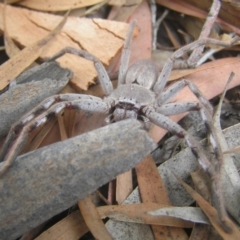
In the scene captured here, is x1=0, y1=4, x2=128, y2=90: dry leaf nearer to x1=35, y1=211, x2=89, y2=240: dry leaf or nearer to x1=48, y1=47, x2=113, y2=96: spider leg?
x1=48, y1=47, x2=113, y2=96: spider leg

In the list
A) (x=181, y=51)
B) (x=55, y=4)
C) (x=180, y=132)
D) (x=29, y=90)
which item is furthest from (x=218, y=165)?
(x=55, y=4)

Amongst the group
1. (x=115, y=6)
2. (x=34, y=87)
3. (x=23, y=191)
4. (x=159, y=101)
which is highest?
(x=115, y=6)

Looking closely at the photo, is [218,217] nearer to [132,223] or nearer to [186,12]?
[132,223]

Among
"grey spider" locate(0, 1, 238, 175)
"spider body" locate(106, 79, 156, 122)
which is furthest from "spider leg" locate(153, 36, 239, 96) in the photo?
"spider body" locate(106, 79, 156, 122)

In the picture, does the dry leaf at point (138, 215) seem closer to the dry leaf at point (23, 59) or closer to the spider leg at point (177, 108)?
the spider leg at point (177, 108)

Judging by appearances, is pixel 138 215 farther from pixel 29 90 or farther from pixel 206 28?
pixel 206 28

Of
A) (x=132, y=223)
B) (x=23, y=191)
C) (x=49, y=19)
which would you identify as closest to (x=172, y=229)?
(x=132, y=223)

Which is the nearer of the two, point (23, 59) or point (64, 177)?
point (64, 177)
